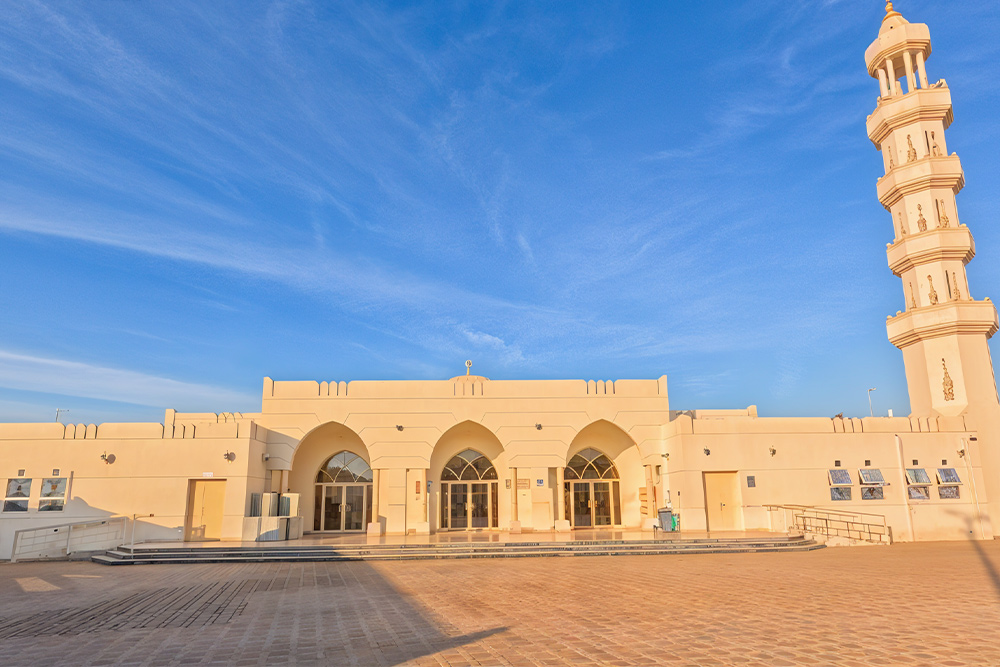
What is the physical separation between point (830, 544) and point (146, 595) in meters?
18.5

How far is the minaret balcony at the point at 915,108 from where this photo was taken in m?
27.3

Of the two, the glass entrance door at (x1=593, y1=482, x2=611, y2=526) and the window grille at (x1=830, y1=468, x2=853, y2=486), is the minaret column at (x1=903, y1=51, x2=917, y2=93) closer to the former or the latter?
the window grille at (x1=830, y1=468, x2=853, y2=486)

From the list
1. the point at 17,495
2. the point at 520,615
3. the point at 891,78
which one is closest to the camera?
the point at 520,615

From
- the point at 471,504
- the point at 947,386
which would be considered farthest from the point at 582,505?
the point at 947,386

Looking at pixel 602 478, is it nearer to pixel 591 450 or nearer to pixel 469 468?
pixel 591 450

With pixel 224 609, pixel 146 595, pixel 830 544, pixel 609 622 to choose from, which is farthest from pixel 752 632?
pixel 830 544

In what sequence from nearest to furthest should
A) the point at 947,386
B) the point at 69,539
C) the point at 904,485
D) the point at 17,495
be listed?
the point at 69,539 → the point at 17,495 → the point at 904,485 → the point at 947,386

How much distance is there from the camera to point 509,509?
25.5 m

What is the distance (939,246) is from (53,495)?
106 feet

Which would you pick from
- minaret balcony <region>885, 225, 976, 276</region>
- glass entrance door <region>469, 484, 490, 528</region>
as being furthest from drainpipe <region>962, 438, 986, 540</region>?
glass entrance door <region>469, 484, 490, 528</region>

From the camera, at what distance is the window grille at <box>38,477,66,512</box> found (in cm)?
2142

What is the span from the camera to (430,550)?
18.3 meters

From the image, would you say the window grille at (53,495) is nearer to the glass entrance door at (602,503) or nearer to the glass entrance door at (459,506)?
the glass entrance door at (459,506)

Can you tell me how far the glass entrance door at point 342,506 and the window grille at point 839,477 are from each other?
54.7 feet
